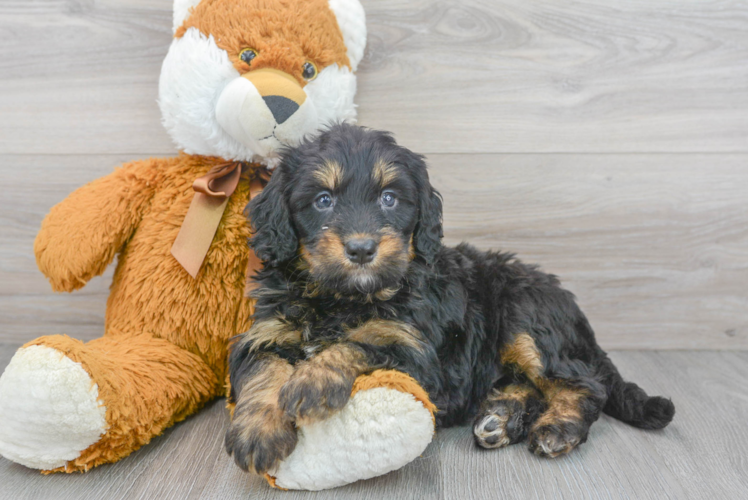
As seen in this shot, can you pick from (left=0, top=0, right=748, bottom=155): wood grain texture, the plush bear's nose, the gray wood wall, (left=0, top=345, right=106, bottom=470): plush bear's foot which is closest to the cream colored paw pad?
(left=0, top=345, right=106, bottom=470): plush bear's foot

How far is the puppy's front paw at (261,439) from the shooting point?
1431 millimetres

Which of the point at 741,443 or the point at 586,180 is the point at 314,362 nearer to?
the point at 741,443

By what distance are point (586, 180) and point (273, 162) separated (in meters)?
1.46

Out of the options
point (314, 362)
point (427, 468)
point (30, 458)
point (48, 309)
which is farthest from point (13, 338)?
point (427, 468)

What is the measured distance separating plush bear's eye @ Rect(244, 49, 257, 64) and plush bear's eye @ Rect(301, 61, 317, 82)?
0.18 m

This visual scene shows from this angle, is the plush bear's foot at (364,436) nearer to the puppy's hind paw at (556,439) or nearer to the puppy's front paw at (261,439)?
the puppy's front paw at (261,439)

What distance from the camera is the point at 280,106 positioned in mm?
1865

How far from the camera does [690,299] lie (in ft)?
8.91

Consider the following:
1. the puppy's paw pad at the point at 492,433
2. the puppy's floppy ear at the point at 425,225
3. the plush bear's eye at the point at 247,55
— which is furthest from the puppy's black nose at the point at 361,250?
the plush bear's eye at the point at 247,55

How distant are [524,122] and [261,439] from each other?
72.1 inches

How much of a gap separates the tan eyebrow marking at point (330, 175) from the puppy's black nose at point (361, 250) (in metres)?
0.23

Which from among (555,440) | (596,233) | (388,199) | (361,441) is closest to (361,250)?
(388,199)

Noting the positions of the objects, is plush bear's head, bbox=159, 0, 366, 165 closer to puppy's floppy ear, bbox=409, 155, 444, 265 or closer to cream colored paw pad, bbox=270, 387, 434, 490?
puppy's floppy ear, bbox=409, 155, 444, 265

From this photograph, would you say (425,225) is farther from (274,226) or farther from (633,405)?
(633,405)
